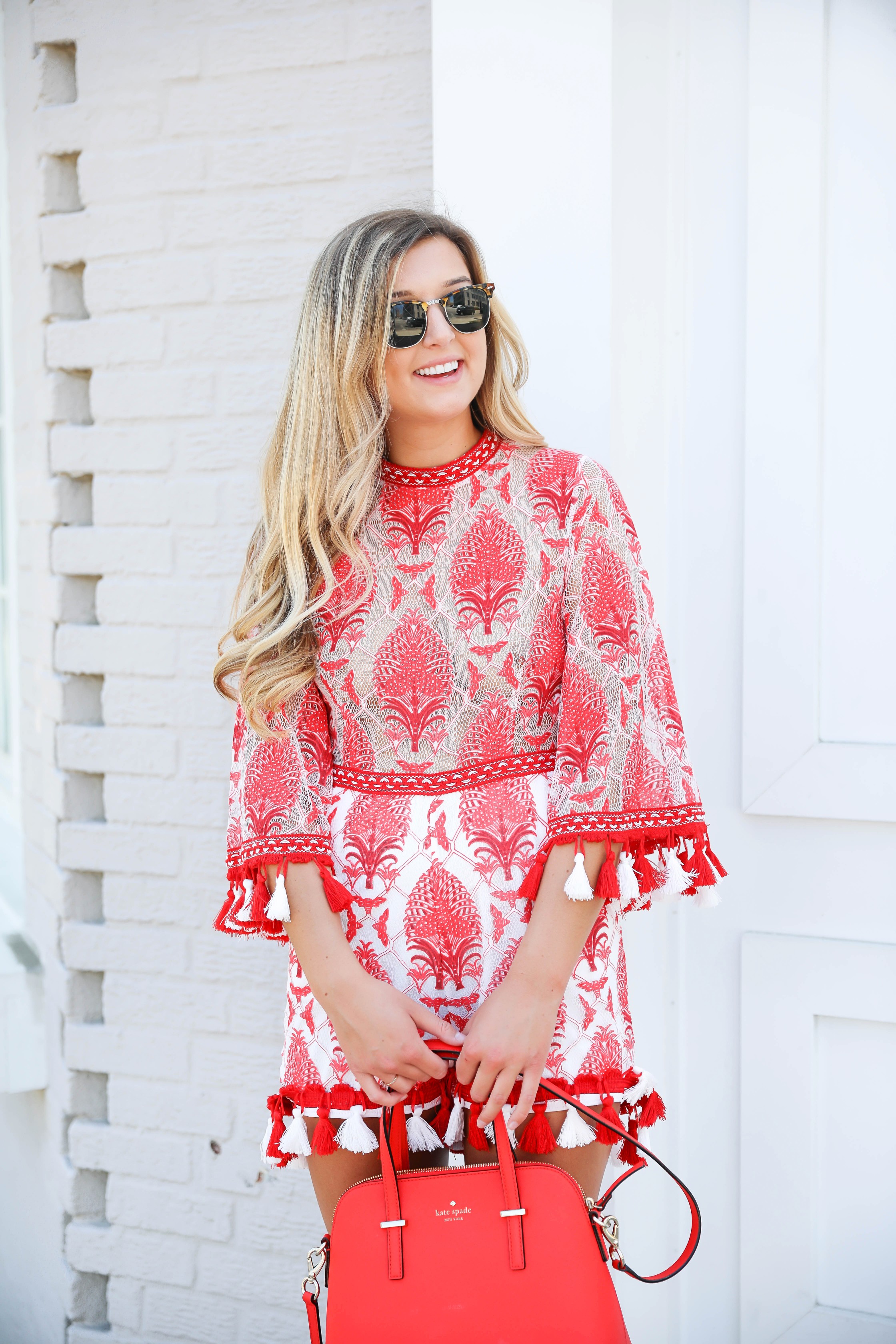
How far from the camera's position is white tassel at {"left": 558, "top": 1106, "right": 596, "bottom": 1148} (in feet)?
4.56

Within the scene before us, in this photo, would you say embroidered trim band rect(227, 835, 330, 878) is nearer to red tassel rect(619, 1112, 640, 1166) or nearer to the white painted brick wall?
red tassel rect(619, 1112, 640, 1166)

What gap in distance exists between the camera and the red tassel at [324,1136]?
1419 mm

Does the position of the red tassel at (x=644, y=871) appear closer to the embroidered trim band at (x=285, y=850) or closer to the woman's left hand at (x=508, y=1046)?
the woman's left hand at (x=508, y=1046)

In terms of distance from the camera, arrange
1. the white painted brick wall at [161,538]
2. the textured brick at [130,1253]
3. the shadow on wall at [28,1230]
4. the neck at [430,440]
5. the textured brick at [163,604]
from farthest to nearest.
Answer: the shadow on wall at [28,1230], the textured brick at [130,1253], the textured brick at [163,604], the white painted brick wall at [161,538], the neck at [430,440]

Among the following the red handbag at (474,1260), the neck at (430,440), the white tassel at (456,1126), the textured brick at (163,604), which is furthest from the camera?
the textured brick at (163,604)

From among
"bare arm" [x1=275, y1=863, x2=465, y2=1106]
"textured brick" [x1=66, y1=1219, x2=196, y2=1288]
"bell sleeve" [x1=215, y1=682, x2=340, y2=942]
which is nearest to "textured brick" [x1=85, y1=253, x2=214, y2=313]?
"bell sleeve" [x1=215, y1=682, x2=340, y2=942]

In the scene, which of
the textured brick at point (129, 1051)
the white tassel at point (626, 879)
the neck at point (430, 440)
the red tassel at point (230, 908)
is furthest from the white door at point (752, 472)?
the textured brick at point (129, 1051)

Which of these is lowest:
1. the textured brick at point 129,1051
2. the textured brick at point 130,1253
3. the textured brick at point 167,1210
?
the textured brick at point 130,1253

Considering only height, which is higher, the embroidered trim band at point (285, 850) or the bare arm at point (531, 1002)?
the embroidered trim band at point (285, 850)

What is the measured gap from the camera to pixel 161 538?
225 centimetres

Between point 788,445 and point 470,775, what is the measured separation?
0.81m

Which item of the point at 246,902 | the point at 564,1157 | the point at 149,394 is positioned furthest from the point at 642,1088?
the point at 149,394

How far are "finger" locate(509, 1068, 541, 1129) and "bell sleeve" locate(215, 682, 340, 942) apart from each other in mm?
323

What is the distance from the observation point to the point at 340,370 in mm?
1507
